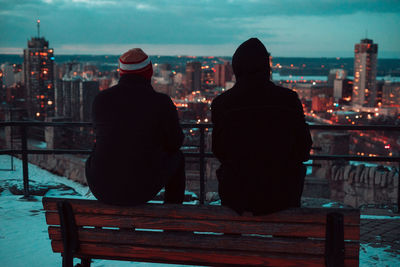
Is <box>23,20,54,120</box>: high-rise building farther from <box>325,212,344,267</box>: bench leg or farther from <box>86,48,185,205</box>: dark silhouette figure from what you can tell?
<box>325,212,344,267</box>: bench leg

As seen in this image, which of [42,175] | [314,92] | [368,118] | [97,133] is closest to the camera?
[97,133]

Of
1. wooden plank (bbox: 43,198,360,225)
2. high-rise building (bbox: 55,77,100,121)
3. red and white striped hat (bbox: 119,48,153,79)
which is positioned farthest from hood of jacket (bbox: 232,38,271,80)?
high-rise building (bbox: 55,77,100,121)

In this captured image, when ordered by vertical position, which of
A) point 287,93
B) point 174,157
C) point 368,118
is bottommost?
point 368,118

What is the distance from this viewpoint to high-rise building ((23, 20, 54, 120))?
108m

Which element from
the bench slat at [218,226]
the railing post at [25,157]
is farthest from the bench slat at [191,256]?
the railing post at [25,157]

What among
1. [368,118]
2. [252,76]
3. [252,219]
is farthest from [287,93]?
[368,118]

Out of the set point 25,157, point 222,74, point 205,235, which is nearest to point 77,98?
point 222,74

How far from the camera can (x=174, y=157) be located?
271 cm

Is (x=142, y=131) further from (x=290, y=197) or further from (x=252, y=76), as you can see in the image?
(x=290, y=197)

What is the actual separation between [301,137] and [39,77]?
124 metres

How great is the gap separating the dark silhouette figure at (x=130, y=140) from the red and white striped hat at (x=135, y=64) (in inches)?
2.1

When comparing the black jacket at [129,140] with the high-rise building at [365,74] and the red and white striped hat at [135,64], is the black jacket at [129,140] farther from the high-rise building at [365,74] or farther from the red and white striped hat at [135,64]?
the high-rise building at [365,74]

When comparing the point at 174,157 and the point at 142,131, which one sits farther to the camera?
the point at 174,157

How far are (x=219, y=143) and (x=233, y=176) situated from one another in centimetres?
19
